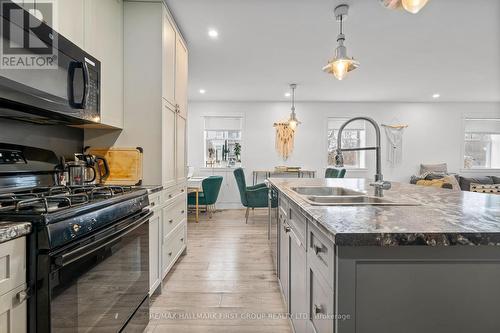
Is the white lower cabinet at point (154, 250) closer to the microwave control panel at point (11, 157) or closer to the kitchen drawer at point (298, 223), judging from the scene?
the microwave control panel at point (11, 157)

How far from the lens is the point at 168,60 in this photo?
230 cm

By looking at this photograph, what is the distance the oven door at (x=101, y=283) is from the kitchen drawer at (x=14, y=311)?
41 mm

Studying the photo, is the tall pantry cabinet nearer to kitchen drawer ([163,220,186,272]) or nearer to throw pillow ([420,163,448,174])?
kitchen drawer ([163,220,186,272])

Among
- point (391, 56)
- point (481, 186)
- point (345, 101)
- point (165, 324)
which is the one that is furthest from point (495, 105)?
point (165, 324)

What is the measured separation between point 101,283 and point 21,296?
37 centimetres

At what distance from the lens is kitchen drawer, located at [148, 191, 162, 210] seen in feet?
6.10

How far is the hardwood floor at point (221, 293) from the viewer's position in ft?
5.76

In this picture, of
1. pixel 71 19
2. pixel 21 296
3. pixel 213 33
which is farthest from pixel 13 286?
pixel 213 33

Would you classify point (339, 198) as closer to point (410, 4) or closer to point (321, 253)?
point (321, 253)

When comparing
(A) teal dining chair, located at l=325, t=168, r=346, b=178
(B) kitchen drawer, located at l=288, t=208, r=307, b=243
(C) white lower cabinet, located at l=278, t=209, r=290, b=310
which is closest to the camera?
(B) kitchen drawer, located at l=288, t=208, r=307, b=243

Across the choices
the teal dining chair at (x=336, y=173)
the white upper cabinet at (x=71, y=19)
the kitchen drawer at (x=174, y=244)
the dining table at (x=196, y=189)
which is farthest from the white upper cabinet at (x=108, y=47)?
the teal dining chair at (x=336, y=173)

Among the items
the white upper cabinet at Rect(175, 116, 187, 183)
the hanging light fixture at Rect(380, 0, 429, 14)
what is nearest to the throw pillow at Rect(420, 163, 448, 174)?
the hanging light fixture at Rect(380, 0, 429, 14)

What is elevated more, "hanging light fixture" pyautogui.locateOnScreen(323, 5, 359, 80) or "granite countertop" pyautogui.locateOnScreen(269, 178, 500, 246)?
"hanging light fixture" pyautogui.locateOnScreen(323, 5, 359, 80)

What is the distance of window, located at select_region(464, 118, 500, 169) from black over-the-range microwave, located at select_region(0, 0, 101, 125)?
7.71 meters
